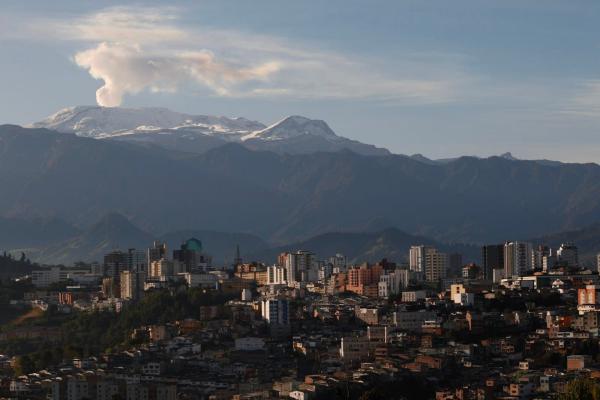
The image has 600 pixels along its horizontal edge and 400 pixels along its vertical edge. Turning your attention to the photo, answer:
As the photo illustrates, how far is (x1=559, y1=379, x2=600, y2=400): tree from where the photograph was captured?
163 feet

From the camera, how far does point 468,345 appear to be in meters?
69.6

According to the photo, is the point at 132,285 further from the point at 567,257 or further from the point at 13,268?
the point at 567,257

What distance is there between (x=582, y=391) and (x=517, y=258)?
5134 centimetres

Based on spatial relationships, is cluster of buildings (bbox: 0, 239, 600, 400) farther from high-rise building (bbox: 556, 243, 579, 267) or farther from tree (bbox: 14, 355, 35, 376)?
tree (bbox: 14, 355, 35, 376)

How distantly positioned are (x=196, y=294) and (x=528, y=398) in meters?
35.6

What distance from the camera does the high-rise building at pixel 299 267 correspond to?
107 meters

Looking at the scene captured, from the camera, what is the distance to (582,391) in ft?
167

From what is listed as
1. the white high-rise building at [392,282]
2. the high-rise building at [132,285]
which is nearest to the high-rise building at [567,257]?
the white high-rise building at [392,282]

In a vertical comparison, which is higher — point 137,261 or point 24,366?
point 137,261

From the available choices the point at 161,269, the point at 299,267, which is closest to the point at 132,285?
the point at 161,269

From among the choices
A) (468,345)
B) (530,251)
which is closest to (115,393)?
(468,345)

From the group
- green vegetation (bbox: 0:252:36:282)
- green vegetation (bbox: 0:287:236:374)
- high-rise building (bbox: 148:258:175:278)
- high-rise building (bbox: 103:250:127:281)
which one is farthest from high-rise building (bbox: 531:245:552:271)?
green vegetation (bbox: 0:252:36:282)

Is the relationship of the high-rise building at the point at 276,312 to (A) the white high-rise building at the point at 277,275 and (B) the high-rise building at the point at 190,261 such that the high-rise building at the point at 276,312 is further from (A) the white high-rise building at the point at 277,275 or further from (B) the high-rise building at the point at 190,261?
(B) the high-rise building at the point at 190,261

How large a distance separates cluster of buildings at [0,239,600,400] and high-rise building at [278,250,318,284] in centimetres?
38
